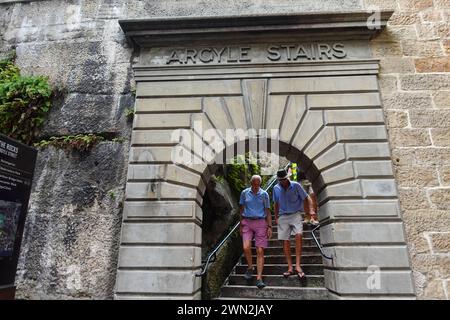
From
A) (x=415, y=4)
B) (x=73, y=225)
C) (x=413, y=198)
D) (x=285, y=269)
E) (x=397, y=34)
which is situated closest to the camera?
(x=413, y=198)

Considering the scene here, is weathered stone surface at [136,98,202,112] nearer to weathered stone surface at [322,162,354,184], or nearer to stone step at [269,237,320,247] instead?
weathered stone surface at [322,162,354,184]

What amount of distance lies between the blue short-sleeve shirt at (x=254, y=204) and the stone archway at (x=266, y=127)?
37.2 inches

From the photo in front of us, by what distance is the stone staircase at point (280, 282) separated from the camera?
4.86 m

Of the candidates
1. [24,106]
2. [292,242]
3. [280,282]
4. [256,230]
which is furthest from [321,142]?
[24,106]

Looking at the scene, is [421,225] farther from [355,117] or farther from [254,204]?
[254,204]

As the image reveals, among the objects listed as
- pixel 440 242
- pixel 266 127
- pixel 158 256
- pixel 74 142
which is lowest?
pixel 158 256

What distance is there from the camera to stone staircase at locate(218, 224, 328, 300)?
486 centimetres

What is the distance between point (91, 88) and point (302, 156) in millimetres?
3321

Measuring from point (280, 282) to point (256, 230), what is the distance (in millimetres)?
914

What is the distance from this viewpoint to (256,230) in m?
5.22

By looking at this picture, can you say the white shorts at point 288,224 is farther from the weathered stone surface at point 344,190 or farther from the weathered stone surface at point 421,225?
the weathered stone surface at point 421,225

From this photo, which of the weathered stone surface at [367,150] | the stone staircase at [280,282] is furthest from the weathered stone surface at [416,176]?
the stone staircase at [280,282]

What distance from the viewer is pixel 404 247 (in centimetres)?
393

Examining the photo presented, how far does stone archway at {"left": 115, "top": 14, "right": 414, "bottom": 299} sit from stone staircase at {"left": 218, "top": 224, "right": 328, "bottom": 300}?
703mm
